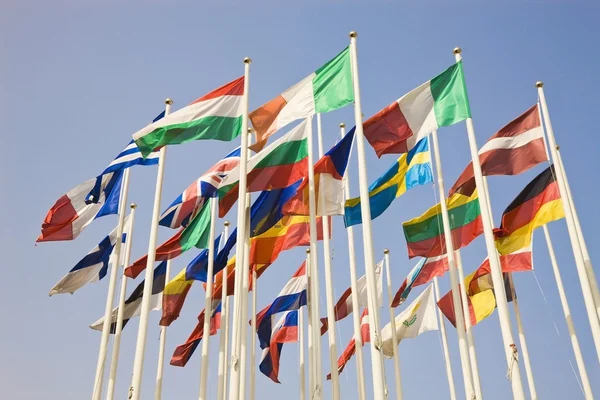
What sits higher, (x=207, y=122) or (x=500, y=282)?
(x=207, y=122)

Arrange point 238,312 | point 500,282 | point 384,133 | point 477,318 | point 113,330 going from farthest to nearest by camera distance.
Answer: point 113,330 → point 477,318 → point 384,133 → point 238,312 → point 500,282

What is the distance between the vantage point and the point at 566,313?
61.8 feet

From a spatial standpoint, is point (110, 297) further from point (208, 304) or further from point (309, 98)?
point (309, 98)

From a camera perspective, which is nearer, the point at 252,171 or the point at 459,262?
the point at 252,171

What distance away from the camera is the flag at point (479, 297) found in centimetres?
2098

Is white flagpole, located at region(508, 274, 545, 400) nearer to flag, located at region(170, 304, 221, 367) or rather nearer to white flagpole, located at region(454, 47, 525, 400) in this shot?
white flagpole, located at region(454, 47, 525, 400)

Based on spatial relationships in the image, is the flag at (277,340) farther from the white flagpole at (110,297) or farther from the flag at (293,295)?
the white flagpole at (110,297)

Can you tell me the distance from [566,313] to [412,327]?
6.50 meters

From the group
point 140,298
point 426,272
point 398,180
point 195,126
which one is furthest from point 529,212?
point 140,298

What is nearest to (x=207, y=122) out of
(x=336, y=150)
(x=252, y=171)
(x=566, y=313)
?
(x=252, y=171)

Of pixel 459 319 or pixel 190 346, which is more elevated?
pixel 190 346

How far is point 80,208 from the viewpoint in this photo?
21.3 metres

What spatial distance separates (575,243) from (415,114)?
572 centimetres

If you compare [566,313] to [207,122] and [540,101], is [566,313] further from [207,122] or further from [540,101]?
[207,122]
